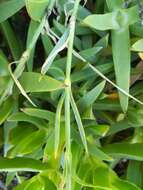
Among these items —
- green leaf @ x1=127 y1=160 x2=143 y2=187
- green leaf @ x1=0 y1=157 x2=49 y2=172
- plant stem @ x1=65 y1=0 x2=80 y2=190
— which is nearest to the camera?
plant stem @ x1=65 y1=0 x2=80 y2=190

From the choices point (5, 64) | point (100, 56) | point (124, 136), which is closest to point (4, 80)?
point (5, 64)

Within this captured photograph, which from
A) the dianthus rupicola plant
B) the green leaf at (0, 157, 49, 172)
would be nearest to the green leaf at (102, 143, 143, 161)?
the dianthus rupicola plant

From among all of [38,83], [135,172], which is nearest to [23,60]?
[38,83]

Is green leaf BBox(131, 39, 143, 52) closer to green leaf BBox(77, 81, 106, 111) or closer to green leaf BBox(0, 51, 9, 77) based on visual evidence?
green leaf BBox(77, 81, 106, 111)

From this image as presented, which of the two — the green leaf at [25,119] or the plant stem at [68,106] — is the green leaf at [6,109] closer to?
the green leaf at [25,119]

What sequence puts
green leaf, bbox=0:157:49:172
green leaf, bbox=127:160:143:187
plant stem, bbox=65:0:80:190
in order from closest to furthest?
plant stem, bbox=65:0:80:190 → green leaf, bbox=0:157:49:172 → green leaf, bbox=127:160:143:187

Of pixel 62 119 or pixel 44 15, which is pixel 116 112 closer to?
pixel 62 119

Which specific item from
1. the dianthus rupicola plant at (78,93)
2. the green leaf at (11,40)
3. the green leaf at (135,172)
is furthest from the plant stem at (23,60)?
the green leaf at (135,172)

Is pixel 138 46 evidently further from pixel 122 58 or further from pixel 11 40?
pixel 11 40
